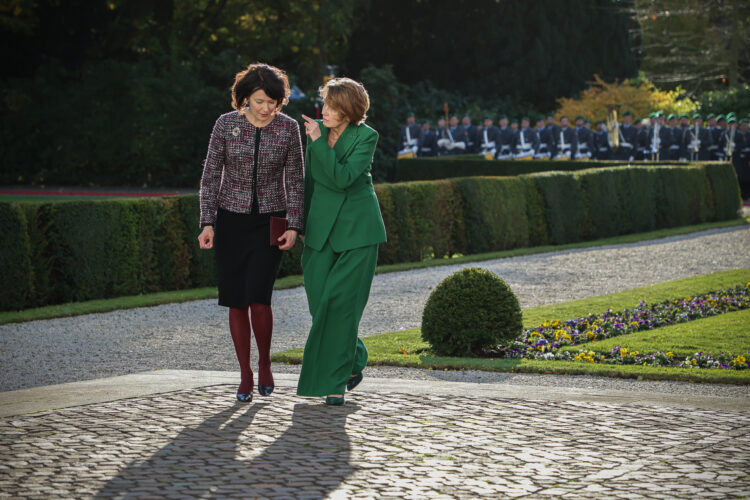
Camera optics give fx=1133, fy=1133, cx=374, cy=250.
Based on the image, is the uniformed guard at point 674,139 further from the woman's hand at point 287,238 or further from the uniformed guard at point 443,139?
the woman's hand at point 287,238

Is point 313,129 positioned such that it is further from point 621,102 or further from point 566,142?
point 621,102

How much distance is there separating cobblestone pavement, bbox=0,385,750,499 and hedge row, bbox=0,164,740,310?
565cm

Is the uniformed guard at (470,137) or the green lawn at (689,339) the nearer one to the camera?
the green lawn at (689,339)

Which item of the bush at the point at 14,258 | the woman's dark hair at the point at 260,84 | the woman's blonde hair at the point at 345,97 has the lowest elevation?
the bush at the point at 14,258

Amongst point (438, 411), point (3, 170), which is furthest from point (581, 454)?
point (3, 170)

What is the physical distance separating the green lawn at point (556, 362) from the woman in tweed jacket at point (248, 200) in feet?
6.38

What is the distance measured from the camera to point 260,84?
629 cm

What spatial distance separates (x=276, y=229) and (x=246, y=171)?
1.20 ft

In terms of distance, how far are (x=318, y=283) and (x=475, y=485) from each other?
1.92m

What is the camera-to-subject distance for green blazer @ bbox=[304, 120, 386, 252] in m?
6.18

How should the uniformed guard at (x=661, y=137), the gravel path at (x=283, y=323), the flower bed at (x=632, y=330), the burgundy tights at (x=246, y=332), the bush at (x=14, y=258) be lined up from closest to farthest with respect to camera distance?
1. the burgundy tights at (x=246, y=332)
2. the gravel path at (x=283, y=323)
3. the flower bed at (x=632, y=330)
4. the bush at (x=14, y=258)
5. the uniformed guard at (x=661, y=137)

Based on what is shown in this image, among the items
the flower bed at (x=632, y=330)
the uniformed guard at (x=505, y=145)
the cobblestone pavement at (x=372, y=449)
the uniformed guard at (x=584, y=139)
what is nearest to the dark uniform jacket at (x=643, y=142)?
the uniformed guard at (x=584, y=139)

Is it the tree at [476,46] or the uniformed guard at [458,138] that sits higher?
the tree at [476,46]

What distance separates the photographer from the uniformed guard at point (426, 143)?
32188 mm
